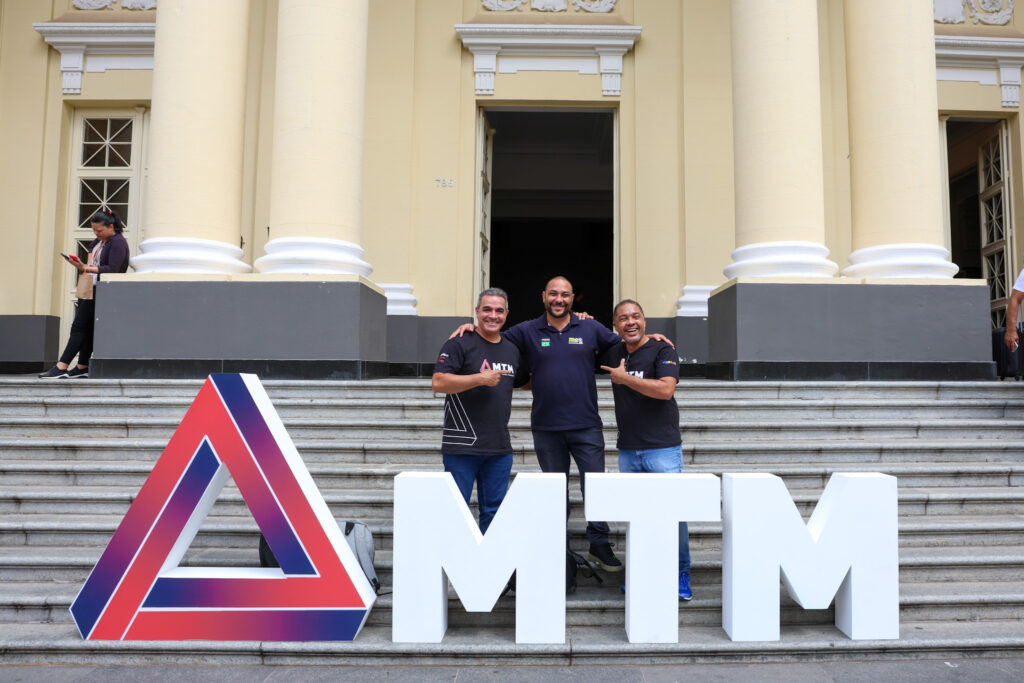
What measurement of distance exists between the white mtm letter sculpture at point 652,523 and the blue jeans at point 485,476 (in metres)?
0.57

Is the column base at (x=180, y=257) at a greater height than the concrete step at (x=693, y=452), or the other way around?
the column base at (x=180, y=257)

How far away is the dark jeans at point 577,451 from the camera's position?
3988 mm

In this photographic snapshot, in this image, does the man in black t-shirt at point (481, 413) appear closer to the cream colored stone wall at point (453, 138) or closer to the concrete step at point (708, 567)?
the concrete step at point (708, 567)

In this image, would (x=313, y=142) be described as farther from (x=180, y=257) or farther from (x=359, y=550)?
(x=359, y=550)

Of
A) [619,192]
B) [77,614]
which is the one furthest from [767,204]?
[77,614]

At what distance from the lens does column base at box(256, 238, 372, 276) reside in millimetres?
6895

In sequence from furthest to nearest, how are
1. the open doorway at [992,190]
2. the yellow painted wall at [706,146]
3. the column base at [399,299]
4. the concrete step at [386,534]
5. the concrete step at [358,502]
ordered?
the open doorway at [992,190]
the yellow painted wall at [706,146]
the column base at [399,299]
the concrete step at [358,502]
the concrete step at [386,534]

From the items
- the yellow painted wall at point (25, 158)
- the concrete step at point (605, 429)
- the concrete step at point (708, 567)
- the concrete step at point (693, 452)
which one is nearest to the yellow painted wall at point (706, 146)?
the concrete step at point (605, 429)

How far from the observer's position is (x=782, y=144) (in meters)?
7.05

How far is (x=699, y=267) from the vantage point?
9.65 meters

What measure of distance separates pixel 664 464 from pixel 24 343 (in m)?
9.41

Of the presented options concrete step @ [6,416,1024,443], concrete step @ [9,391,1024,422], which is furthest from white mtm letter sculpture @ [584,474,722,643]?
concrete step @ [9,391,1024,422]

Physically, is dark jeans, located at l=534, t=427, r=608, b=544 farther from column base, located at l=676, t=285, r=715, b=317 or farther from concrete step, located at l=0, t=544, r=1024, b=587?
column base, located at l=676, t=285, r=715, b=317

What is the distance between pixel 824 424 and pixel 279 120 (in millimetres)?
5515
